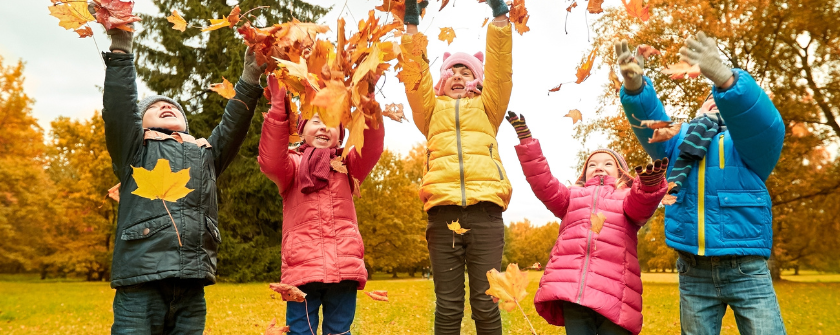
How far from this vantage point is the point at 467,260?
2.75m

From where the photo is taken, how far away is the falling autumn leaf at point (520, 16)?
9.00ft

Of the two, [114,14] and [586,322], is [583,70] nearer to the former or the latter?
[586,322]

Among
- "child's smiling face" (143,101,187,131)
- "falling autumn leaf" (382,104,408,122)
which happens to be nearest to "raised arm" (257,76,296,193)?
"child's smiling face" (143,101,187,131)

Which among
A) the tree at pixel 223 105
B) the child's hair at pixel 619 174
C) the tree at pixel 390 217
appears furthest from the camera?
the tree at pixel 390 217

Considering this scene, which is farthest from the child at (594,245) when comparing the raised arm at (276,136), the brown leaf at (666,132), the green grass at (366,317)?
the green grass at (366,317)

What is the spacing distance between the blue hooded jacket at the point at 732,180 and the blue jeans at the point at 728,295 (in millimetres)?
75

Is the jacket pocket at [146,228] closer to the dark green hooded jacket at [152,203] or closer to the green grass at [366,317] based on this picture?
the dark green hooded jacket at [152,203]

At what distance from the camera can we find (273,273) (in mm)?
17281

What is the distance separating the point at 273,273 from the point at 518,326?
12.4 metres

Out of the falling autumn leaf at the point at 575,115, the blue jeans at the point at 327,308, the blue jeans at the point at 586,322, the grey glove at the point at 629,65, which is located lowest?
the blue jeans at the point at 586,322

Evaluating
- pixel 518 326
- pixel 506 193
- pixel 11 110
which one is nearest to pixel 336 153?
pixel 506 193

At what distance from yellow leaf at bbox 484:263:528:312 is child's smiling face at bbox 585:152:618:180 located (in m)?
0.96

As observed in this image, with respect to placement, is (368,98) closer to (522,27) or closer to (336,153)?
(336,153)

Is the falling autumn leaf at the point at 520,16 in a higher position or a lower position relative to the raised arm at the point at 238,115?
higher
